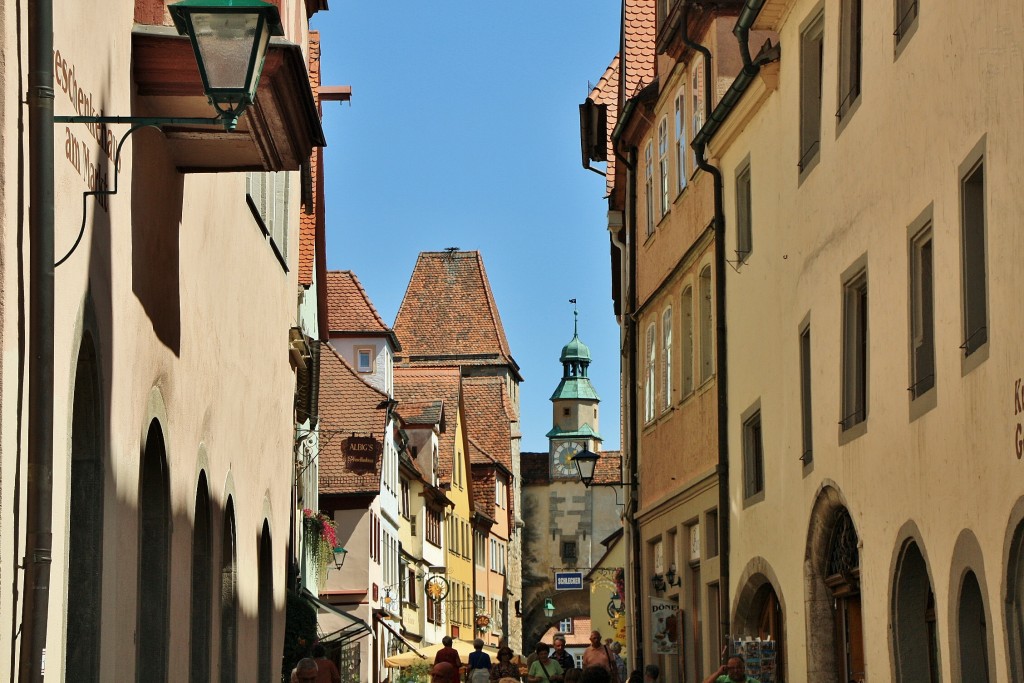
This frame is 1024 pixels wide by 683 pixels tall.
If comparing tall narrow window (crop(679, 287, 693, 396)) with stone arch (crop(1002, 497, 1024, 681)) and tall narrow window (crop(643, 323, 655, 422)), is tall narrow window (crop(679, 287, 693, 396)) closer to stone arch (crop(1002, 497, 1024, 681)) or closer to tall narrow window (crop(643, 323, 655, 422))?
tall narrow window (crop(643, 323, 655, 422))

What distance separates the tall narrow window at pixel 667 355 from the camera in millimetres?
24016

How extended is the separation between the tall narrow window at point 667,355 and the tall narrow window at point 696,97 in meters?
2.87

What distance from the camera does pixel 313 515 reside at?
32719 mm

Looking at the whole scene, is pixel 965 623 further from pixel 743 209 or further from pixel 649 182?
pixel 649 182

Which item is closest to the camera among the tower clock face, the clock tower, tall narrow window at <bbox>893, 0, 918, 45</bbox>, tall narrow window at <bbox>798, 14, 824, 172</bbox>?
tall narrow window at <bbox>893, 0, 918, 45</bbox>

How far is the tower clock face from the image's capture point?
119250mm

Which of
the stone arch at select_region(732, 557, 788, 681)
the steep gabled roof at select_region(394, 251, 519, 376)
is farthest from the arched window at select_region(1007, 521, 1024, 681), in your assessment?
the steep gabled roof at select_region(394, 251, 519, 376)

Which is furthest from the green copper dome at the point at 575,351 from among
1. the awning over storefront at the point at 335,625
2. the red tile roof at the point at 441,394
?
the awning over storefront at the point at 335,625

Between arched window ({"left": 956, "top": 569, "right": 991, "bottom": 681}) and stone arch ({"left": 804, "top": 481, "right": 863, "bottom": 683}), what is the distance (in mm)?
3369

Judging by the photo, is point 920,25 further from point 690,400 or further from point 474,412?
point 474,412

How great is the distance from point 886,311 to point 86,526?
6.79 meters

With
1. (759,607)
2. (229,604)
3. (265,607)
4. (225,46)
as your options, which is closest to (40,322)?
(225,46)

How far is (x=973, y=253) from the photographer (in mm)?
11117

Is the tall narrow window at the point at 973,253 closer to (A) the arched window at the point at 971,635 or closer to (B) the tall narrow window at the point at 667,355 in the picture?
(A) the arched window at the point at 971,635
